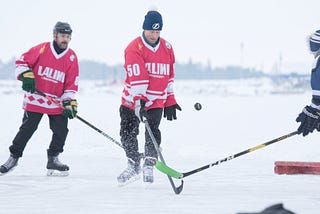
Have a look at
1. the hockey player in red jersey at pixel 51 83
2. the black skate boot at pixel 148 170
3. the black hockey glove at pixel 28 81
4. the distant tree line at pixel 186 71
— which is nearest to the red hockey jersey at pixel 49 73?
the hockey player in red jersey at pixel 51 83

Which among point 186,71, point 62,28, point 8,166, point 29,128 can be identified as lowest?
point 186,71

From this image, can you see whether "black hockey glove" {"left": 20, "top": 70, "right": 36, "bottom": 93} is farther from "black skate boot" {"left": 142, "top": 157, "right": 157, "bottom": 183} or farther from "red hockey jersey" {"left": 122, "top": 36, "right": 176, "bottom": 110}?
"black skate boot" {"left": 142, "top": 157, "right": 157, "bottom": 183}

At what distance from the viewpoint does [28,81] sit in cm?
566

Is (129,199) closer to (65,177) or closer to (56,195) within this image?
(56,195)

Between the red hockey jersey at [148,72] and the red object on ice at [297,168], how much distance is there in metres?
1.43

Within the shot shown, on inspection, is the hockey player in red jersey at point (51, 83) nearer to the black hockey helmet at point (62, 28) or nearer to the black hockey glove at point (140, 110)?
the black hockey helmet at point (62, 28)

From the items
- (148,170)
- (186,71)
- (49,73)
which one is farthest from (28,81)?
(186,71)

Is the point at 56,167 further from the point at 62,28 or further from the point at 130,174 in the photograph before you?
the point at 62,28

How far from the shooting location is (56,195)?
15.6ft

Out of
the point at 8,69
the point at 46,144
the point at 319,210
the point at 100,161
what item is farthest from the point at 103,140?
the point at 8,69

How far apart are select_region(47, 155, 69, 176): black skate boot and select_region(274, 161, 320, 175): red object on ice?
220cm

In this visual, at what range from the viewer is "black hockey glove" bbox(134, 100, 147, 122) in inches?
203

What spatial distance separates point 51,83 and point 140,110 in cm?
125

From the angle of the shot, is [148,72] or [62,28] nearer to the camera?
[148,72]
